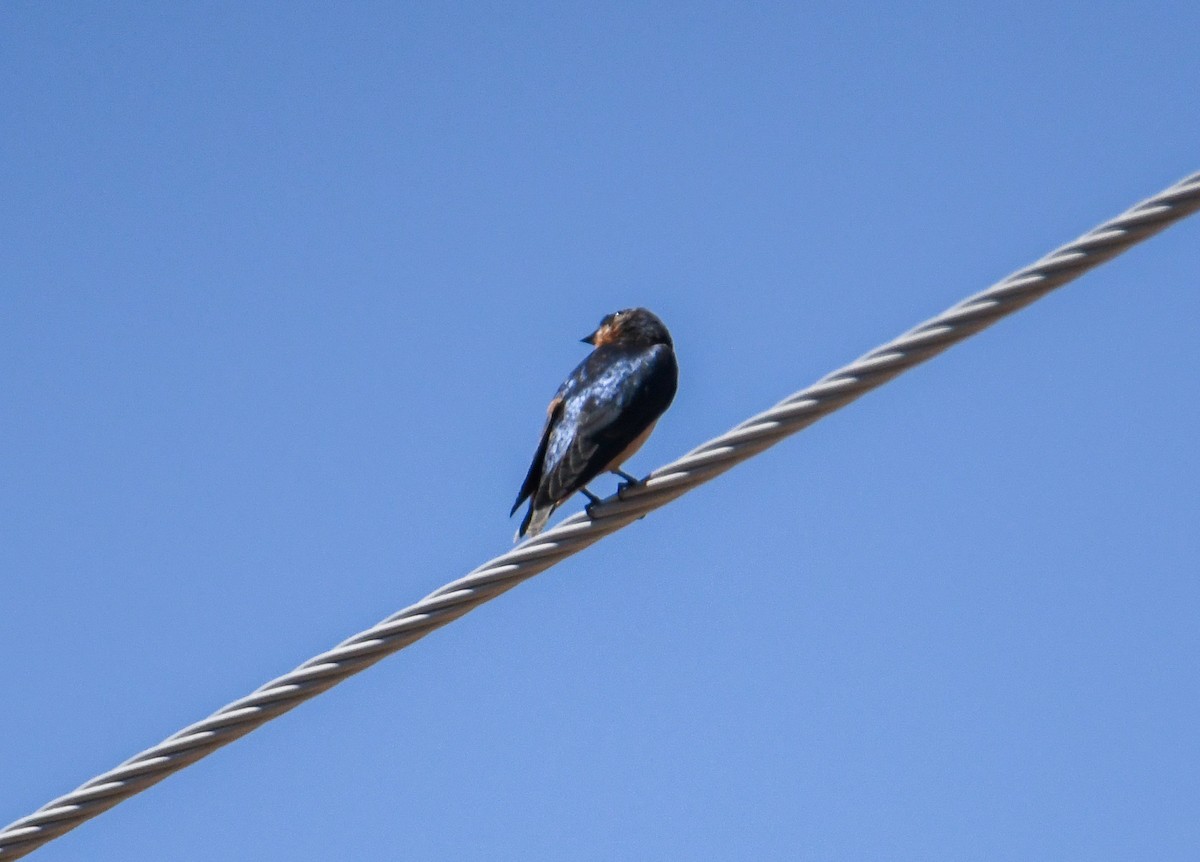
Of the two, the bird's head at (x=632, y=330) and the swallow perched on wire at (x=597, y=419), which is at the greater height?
the bird's head at (x=632, y=330)

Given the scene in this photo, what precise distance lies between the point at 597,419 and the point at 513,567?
11.4ft

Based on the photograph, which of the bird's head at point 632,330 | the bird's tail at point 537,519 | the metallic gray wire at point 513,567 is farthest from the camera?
the bird's head at point 632,330

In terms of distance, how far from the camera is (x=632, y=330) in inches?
424

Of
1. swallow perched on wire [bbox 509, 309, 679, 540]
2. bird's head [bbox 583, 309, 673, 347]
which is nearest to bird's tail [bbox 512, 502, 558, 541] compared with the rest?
swallow perched on wire [bbox 509, 309, 679, 540]

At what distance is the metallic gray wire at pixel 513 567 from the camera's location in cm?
479

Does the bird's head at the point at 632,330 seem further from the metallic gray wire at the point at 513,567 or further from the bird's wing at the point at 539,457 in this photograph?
the metallic gray wire at the point at 513,567

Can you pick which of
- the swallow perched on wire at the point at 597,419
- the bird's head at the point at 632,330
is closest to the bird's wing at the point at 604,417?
the swallow perched on wire at the point at 597,419

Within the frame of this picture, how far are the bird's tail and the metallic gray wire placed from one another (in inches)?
118

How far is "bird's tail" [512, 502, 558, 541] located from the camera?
27.6 feet

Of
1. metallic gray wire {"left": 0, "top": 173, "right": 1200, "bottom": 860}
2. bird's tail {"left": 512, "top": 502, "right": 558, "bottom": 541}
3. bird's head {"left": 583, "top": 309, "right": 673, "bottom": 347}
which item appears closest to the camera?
metallic gray wire {"left": 0, "top": 173, "right": 1200, "bottom": 860}

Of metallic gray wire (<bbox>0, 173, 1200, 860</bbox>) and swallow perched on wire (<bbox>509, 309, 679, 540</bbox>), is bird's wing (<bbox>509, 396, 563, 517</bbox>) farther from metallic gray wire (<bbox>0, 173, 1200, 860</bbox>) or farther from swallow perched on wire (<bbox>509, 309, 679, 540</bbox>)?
metallic gray wire (<bbox>0, 173, 1200, 860</bbox>)

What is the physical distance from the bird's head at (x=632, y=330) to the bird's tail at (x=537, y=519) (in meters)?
1.84

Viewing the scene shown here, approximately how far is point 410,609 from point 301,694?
36 cm

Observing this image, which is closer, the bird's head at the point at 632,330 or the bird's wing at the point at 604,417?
the bird's wing at the point at 604,417
